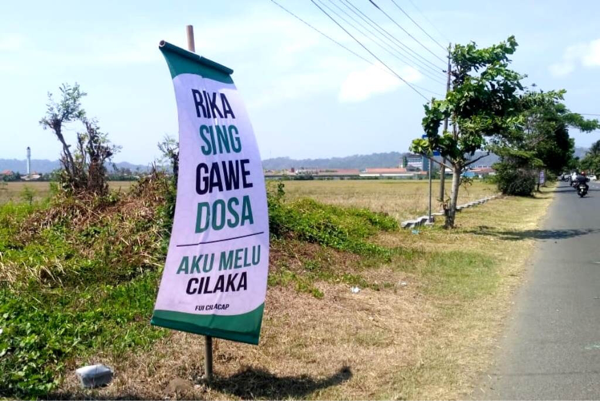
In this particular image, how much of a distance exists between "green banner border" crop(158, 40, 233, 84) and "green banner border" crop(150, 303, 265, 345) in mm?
1810

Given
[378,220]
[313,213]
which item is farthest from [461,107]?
[313,213]

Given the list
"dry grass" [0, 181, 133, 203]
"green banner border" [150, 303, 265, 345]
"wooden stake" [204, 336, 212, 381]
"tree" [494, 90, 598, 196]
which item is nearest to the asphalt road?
"green banner border" [150, 303, 265, 345]

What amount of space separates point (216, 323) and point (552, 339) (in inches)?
148

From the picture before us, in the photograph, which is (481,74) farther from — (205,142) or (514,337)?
(205,142)

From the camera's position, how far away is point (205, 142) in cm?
425

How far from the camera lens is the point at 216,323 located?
14.5 feet

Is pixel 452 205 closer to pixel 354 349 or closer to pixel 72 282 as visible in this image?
pixel 354 349

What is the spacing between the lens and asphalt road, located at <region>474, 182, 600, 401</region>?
462 cm

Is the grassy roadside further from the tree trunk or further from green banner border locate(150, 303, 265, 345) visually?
the tree trunk

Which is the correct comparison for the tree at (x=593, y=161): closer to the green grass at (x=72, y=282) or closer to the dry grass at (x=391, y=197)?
the dry grass at (x=391, y=197)

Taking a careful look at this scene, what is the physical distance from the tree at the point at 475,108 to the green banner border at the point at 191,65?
36.7ft

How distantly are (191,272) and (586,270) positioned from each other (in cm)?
860

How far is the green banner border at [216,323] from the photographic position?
424 centimetres

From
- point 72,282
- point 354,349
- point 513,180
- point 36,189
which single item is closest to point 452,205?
point 354,349
